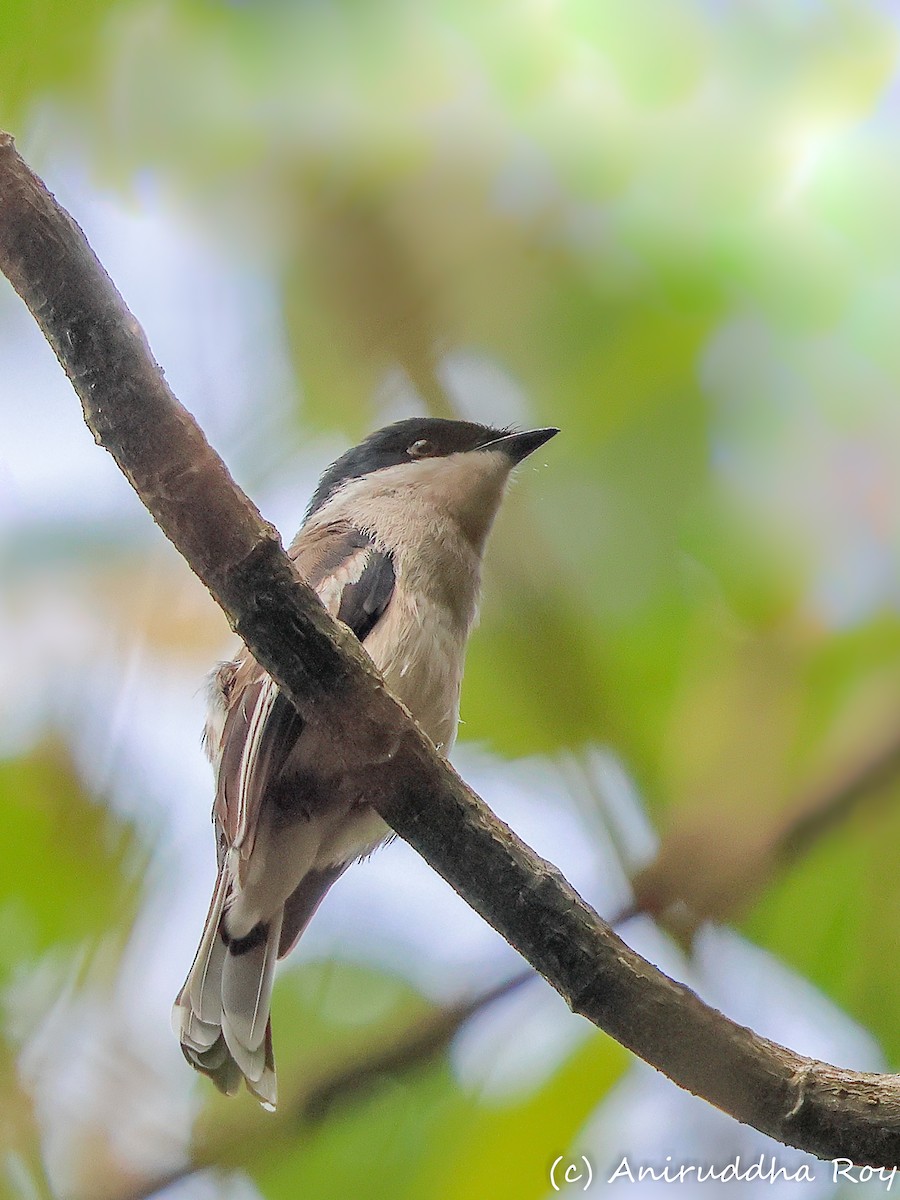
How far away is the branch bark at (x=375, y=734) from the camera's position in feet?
6.00

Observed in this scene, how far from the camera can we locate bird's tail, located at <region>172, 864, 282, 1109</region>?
261cm

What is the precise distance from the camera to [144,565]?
3.09 m

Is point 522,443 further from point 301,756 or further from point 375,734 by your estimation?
point 375,734

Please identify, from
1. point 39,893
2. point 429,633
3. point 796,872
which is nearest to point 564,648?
point 429,633

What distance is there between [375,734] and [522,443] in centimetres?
130

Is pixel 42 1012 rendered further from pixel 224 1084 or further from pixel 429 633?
pixel 429 633

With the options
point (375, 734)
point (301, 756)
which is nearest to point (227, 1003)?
point (301, 756)

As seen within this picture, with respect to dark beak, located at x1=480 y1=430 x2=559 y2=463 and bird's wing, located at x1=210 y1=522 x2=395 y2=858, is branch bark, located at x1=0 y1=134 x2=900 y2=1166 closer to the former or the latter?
bird's wing, located at x1=210 y1=522 x2=395 y2=858

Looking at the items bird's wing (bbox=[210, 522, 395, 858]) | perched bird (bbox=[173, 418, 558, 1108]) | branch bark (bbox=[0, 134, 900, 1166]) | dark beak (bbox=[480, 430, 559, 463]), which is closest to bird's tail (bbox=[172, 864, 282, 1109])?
perched bird (bbox=[173, 418, 558, 1108])

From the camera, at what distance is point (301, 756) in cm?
257

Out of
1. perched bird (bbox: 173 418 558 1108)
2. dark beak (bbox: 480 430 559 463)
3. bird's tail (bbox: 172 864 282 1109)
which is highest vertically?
dark beak (bbox: 480 430 559 463)

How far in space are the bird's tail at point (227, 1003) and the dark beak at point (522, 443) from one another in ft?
4.34

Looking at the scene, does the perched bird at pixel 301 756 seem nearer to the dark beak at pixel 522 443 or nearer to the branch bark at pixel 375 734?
the dark beak at pixel 522 443

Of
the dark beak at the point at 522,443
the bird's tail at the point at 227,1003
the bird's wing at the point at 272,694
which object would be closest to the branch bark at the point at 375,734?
the bird's wing at the point at 272,694
